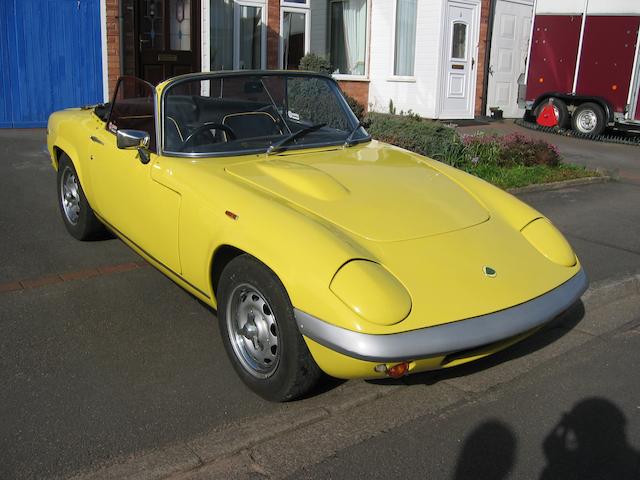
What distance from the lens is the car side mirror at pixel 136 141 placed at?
164 inches

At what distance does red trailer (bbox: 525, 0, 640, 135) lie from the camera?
13602mm

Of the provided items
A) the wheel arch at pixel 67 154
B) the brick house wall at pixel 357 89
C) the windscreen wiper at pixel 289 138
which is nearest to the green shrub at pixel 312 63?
the brick house wall at pixel 357 89

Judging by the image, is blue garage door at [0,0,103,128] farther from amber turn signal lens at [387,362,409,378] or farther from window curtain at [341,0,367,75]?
amber turn signal lens at [387,362,409,378]

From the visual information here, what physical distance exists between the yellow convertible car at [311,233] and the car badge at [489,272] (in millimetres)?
11

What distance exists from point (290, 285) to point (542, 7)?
1417 cm

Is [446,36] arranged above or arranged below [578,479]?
above

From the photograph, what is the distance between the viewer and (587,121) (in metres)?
14.5

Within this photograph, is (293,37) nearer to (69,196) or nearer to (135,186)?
(69,196)

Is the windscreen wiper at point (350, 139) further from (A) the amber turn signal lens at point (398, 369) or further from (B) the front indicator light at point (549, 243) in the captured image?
(A) the amber turn signal lens at point (398, 369)

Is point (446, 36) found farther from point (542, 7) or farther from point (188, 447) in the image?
point (188, 447)

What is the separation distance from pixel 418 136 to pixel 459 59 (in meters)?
7.08

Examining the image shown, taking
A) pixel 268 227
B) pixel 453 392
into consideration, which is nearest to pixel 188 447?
pixel 268 227

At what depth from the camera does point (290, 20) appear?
14031 mm

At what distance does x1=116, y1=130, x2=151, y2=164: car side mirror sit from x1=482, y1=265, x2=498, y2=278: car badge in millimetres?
2185
